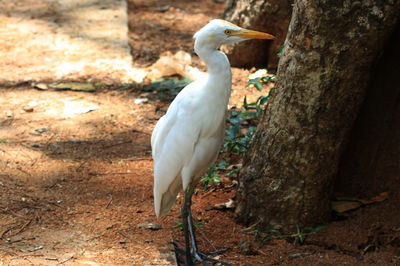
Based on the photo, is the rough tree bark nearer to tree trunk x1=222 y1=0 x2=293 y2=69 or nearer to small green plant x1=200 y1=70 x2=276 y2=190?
small green plant x1=200 y1=70 x2=276 y2=190

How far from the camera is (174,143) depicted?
11.8 feet

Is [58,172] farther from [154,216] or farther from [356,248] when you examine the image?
[356,248]

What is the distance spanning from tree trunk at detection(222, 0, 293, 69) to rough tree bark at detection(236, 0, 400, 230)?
2.72 metres

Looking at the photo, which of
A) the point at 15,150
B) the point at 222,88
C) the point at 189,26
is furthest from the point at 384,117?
the point at 189,26

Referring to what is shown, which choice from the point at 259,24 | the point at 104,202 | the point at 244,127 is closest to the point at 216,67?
the point at 104,202

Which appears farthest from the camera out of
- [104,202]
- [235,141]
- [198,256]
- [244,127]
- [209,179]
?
[244,127]

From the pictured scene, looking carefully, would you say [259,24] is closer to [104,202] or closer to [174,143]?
[104,202]

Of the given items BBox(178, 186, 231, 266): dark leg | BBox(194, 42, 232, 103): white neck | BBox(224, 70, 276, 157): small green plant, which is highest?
Answer: BBox(194, 42, 232, 103): white neck

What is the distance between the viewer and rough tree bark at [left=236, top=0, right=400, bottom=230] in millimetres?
3264

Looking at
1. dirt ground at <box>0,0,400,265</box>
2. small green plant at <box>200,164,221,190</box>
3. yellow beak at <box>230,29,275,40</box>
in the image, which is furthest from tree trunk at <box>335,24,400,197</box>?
small green plant at <box>200,164,221,190</box>

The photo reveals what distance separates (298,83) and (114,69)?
357 cm

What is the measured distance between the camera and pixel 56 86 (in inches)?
245

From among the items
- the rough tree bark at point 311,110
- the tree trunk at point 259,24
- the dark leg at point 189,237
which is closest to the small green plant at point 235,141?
the rough tree bark at point 311,110

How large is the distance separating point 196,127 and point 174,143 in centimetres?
18
